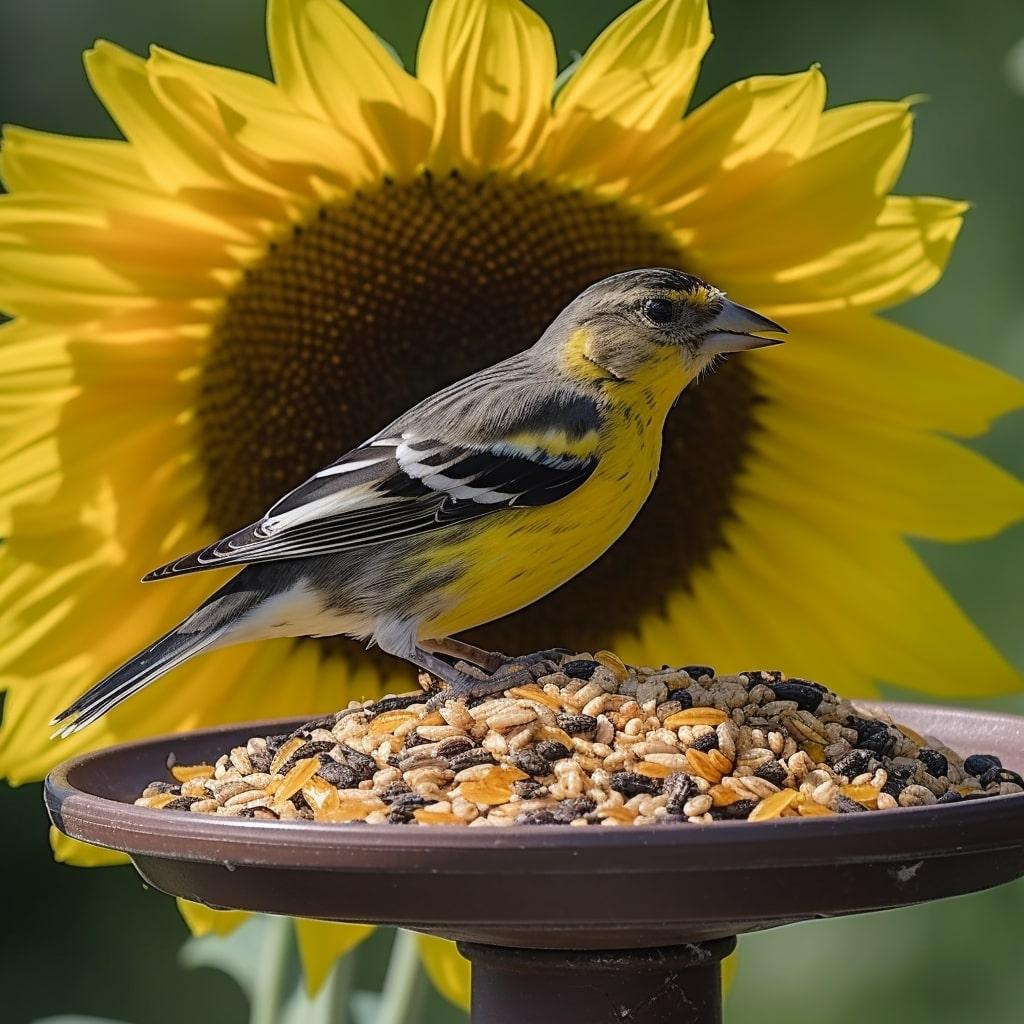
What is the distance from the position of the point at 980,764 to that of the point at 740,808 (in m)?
0.39

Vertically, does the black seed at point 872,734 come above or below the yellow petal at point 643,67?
below

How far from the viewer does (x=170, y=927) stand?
401cm

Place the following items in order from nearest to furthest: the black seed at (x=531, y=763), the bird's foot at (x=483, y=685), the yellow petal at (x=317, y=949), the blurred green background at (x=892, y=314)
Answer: the black seed at (x=531, y=763) → the bird's foot at (x=483, y=685) → the yellow petal at (x=317, y=949) → the blurred green background at (x=892, y=314)

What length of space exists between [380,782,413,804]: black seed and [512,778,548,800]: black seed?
0.10 meters

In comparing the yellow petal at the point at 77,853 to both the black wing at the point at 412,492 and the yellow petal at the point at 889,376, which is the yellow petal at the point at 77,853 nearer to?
the black wing at the point at 412,492

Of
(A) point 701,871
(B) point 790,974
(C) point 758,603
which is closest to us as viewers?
(A) point 701,871

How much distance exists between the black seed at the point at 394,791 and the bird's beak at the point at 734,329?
0.82 metres

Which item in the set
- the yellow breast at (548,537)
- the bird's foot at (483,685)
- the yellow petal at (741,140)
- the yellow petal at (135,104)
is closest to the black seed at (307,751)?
the bird's foot at (483,685)

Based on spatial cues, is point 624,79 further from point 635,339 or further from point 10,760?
point 10,760

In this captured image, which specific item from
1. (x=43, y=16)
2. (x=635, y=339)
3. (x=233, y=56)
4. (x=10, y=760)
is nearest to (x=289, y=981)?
(x=10, y=760)

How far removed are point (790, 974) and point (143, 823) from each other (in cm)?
211

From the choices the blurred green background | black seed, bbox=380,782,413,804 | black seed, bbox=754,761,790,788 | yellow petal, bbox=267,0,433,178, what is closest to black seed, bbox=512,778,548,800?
black seed, bbox=380,782,413,804

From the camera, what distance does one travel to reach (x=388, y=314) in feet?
9.18

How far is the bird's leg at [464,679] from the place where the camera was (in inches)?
85.9
